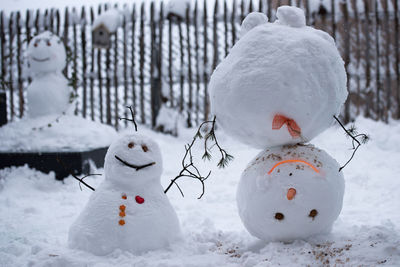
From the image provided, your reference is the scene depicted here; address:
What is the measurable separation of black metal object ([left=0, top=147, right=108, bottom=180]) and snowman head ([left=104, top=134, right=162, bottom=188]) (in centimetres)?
236

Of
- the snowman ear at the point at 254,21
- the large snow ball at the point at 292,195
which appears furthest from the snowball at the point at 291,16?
the large snow ball at the point at 292,195

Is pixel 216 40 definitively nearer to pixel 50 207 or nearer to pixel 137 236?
pixel 50 207

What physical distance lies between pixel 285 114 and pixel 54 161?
354 cm

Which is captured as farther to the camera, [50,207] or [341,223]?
[50,207]

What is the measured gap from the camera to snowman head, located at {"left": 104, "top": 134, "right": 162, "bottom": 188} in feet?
8.91

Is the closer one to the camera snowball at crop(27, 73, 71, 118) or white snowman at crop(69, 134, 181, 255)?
white snowman at crop(69, 134, 181, 255)

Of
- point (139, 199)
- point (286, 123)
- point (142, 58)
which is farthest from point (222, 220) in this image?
point (142, 58)

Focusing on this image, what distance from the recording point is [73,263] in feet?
7.89

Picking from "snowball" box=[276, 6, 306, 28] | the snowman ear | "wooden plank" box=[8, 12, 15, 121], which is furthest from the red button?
"wooden plank" box=[8, 12, 15, 121]

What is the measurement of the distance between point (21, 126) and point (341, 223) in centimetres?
454

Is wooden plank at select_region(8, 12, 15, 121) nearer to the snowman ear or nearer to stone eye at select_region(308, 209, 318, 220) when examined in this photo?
the snowman ear

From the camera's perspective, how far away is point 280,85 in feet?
7.92

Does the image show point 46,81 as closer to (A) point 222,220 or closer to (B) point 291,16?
(A) point 222,220

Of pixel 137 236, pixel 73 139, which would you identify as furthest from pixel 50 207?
pixel 137 236
